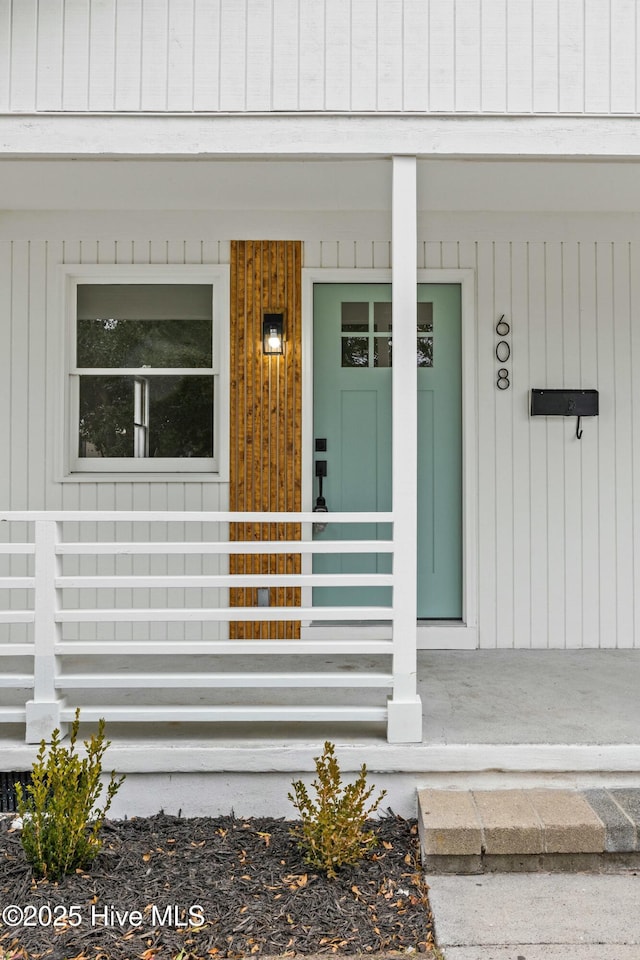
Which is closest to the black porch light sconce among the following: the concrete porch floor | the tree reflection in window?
the tree reflection in window

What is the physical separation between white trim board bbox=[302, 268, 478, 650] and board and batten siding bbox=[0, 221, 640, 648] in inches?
1.7

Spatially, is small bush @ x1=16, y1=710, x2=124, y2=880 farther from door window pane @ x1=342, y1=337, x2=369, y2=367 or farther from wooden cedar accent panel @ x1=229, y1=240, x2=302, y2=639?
door window pane @ x1=342, y1=337, x2=369, y2=367

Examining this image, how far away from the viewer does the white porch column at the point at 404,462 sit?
8.34 feet

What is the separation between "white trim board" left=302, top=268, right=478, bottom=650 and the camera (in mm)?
3779

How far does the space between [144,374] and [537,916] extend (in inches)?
120

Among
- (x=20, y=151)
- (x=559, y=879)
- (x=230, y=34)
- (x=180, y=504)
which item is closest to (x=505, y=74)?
(x=230, y=34)

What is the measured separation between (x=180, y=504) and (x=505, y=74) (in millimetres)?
2478

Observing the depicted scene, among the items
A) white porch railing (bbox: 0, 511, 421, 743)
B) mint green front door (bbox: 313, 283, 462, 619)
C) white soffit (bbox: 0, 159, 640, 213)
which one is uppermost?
white soffit (bbox: 0, 159, 640, 213)

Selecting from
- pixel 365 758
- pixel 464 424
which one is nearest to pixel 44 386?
pixel 464 424

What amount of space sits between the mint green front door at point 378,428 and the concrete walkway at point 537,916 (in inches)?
71.7

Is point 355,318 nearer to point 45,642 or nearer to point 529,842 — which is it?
point 45,642

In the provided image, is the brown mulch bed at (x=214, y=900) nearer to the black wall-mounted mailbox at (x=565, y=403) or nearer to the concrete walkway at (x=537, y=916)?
the concrete walkway at (x=537, y=916)

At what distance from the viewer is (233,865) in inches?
87.2

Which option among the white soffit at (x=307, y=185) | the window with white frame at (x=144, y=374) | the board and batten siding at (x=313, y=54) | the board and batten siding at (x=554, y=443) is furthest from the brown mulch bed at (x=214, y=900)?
the board and batten siding at (x=313, y=54)
